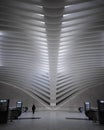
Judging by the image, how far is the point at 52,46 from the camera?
21.4 meters

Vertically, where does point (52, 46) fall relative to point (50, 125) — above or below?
above

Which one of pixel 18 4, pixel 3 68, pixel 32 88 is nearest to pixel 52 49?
pixel 18 4

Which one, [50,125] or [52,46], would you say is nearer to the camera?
[50,125]

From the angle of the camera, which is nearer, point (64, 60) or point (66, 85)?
point (64, 60)

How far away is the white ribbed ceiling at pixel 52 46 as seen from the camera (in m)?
14.0

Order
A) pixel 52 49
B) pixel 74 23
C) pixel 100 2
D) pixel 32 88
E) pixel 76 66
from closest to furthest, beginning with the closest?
pixel 100 2 → pixel 74 23 → pixel 52 49 → pixel 76 66 → pixel 32 88

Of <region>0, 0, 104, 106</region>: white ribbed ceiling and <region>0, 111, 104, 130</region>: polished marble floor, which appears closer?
<region>0, 111, 104, 130</region>: polished marble floor

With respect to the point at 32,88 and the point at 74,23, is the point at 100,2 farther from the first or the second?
the point at 32,88

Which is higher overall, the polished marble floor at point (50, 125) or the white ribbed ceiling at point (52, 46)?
the white ribbed ceiling at point (52, 46)

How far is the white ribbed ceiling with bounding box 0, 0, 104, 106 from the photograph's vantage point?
46.0 ft

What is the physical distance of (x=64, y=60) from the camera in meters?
26.6

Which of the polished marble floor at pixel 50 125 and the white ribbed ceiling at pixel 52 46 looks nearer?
the polished marble floor at pixel 50 125

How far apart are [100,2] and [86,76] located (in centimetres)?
2309

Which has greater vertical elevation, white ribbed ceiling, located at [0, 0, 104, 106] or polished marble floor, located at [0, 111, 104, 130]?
white ribbed ceiling, located at [0, 0, 104, 106]
